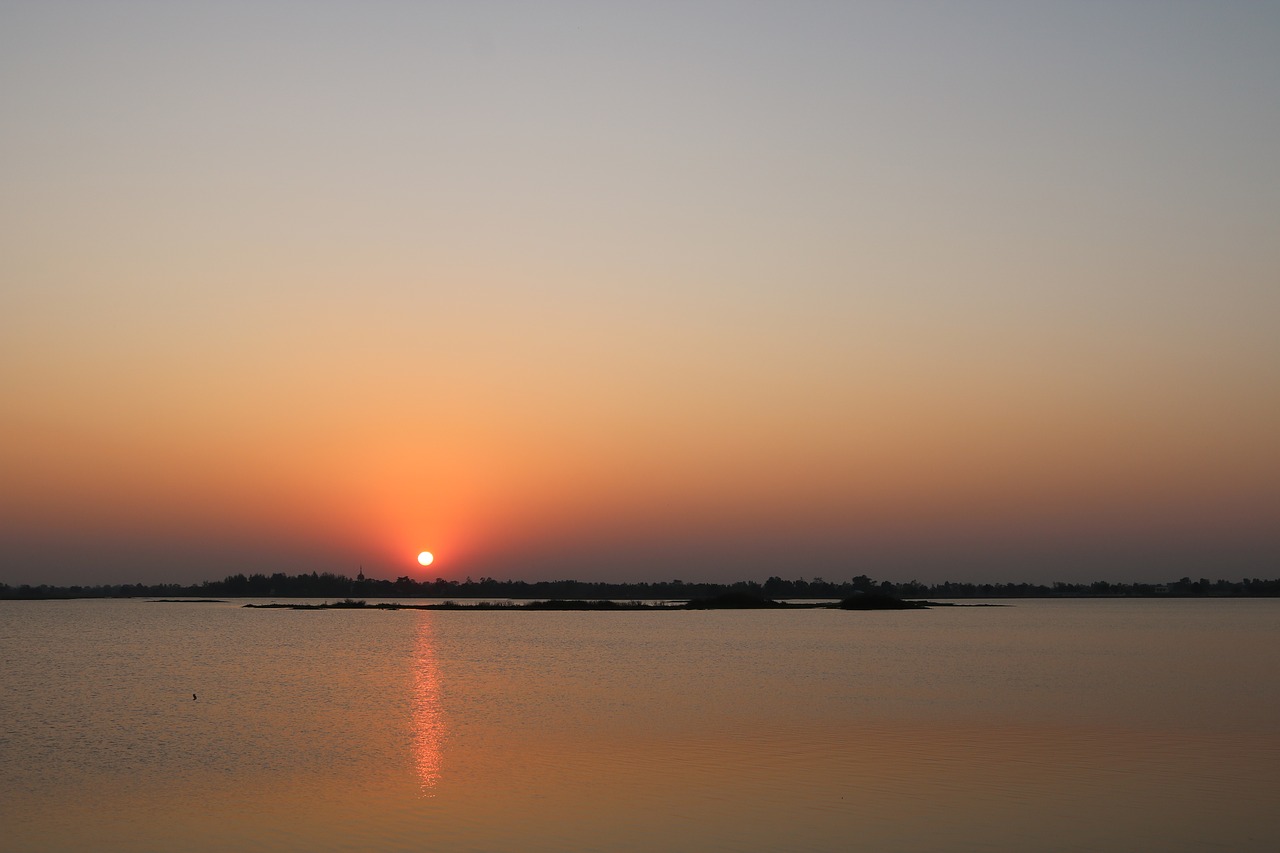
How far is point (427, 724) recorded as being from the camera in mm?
41000

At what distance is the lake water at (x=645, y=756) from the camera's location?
2291cm

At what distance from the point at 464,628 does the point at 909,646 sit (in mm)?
70065

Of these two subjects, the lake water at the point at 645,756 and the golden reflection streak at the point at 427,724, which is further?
the golden reflection streak at the point at 427,724

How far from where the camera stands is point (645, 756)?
108 feet

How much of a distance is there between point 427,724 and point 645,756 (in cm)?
1144

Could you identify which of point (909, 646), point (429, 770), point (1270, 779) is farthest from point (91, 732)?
point (909, 646)

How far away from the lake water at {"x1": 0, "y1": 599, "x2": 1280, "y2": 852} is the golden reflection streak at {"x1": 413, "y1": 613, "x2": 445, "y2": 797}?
161mm

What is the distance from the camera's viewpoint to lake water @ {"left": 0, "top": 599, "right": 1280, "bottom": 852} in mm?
22906

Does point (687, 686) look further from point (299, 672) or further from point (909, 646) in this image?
point (909, 646)

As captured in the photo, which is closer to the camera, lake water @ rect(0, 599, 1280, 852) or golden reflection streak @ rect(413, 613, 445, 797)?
lake water @ rect(0, 599, 1280, 852)

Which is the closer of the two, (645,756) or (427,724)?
(645,756)

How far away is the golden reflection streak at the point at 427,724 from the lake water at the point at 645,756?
161 mm

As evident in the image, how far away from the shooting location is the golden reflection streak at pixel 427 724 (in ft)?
98.3

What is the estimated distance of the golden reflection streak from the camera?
29953mm
